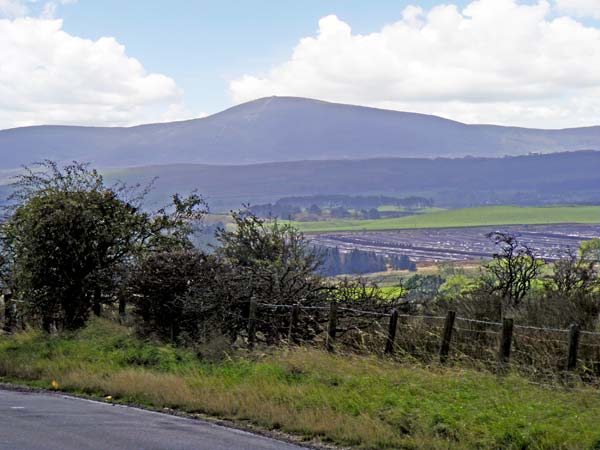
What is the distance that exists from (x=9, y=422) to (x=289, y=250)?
1991 cm

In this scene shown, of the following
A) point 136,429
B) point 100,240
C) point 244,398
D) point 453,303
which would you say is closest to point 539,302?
point 453,303

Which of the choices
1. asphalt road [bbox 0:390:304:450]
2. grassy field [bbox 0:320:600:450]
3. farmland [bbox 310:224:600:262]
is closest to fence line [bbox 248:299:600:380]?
grassy field [bbox 0:320:600:450]

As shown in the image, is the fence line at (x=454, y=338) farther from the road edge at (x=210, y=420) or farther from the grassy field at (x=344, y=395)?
the road edge at (x=210, y=420)

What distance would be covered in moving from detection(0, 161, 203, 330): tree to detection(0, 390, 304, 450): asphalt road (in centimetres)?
1248

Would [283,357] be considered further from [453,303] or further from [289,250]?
[289,250]

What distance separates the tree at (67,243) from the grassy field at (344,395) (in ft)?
20.7

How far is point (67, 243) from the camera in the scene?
27328mm

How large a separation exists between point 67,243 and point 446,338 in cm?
1407

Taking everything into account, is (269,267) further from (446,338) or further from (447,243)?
(447,243)

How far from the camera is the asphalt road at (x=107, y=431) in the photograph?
11.2 m

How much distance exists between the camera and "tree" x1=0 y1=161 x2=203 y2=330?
2717 centimetres

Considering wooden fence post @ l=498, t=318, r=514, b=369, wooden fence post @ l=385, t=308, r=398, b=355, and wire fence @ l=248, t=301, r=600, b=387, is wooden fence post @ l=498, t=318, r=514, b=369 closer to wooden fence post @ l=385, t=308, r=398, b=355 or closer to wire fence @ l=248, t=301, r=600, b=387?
wire fence @ l=248, t=301, r=600, b=387

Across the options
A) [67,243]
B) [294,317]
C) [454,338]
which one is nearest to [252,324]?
[294,317]

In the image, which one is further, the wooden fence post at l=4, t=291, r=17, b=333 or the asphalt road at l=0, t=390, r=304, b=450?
the wooden fence post at l=4, t=291, r=17, b=333
